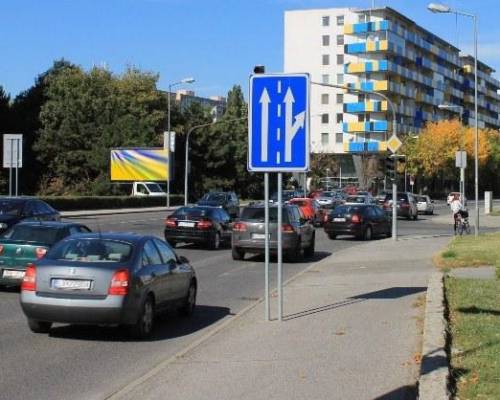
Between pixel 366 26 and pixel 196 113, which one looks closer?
pixel 196 113

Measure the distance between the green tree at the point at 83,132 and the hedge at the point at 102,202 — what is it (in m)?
7.57

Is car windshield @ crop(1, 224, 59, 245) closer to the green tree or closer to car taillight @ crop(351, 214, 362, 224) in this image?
car taillight @ crop(351, 214, 362, 224)

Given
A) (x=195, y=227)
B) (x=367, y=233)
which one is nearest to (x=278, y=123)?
(x=195, y=227)

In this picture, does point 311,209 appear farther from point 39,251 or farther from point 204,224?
point 39,251

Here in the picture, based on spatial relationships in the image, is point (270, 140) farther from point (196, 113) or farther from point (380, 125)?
point (380, 125)

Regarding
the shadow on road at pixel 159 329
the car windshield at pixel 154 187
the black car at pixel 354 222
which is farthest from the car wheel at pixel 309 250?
the car windshield at pixel 154 187

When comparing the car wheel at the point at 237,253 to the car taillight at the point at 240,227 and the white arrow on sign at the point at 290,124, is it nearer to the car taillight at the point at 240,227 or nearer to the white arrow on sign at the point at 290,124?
the car taillight at the point at 240,227

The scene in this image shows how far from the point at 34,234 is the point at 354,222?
746 inches

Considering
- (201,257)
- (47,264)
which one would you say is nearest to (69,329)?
(47,264)

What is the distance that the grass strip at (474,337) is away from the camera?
22.5 feet

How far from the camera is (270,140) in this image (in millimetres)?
10812

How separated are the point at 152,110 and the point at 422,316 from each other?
7376 cm

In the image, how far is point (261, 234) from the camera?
22328 mm

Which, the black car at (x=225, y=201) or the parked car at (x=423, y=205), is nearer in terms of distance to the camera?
the black car at (x=225, y=201)
